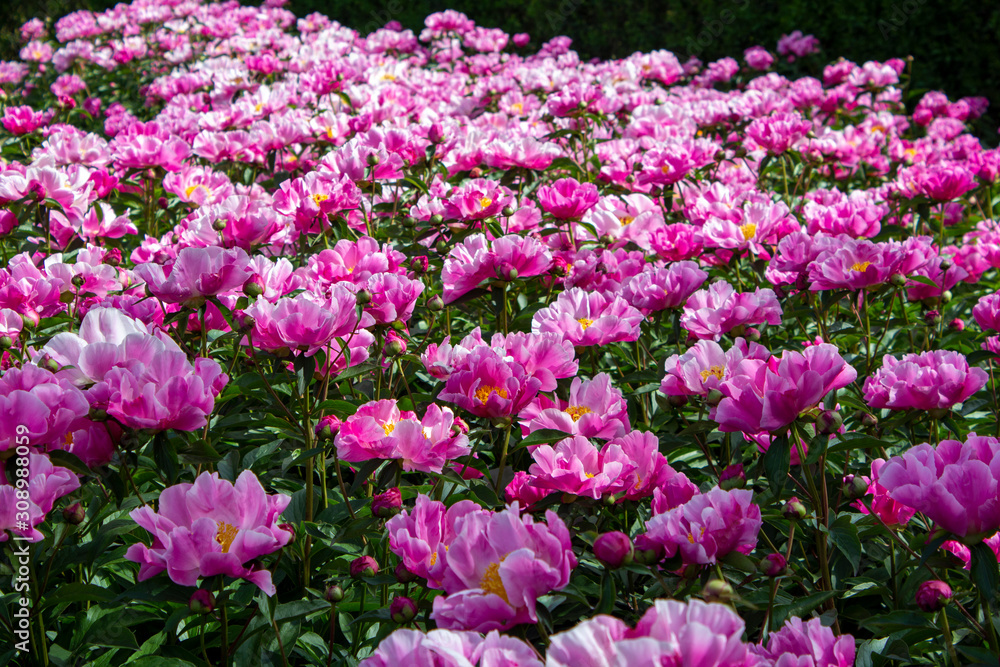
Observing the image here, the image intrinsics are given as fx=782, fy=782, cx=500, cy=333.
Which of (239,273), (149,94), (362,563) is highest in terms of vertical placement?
(239,273)

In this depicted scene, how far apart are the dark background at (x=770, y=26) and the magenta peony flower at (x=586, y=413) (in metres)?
6.85

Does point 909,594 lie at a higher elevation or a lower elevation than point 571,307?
lower

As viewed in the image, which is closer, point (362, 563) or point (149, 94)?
point (362, 563)

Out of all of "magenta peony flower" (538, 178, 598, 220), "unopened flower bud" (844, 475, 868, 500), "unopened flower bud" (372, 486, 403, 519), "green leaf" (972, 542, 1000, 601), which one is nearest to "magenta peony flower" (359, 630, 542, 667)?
"unopened flower bud" (372, 486, 403, 519)

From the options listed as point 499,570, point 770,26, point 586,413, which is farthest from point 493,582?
point 770,26

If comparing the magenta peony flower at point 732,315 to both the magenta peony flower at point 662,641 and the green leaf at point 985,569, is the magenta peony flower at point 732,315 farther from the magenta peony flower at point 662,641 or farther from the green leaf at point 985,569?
the magenta peony flower at point 662,641

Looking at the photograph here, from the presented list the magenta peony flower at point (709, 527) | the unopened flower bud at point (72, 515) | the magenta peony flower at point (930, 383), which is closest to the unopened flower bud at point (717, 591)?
the magenta peony flower at point (709, 527)

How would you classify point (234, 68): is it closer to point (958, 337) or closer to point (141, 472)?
point (141, 472)

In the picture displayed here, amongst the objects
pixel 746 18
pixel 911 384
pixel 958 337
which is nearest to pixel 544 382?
pixel 911 384

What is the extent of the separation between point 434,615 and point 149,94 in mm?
4756

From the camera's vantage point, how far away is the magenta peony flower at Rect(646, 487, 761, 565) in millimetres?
1033

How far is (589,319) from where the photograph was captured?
1.77 meters

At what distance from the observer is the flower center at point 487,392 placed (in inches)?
51.3

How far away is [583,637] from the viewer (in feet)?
2.28
